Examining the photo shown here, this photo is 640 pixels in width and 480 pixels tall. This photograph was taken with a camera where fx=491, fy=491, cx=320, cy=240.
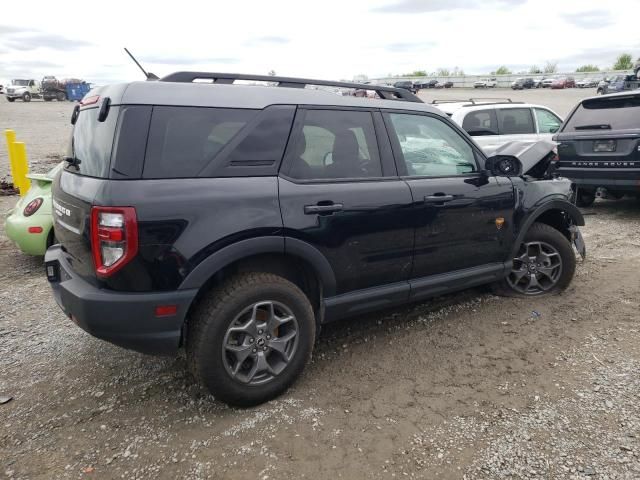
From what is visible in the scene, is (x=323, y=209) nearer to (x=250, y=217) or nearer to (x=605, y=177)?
(x=250, y=217)

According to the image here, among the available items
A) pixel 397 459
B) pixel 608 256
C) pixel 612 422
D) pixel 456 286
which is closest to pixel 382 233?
pixel 456 286

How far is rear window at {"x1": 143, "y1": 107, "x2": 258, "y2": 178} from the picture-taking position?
261 cm

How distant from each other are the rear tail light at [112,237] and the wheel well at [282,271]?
0.47 m

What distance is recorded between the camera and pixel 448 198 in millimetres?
3580

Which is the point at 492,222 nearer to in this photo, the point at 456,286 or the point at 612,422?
the point at 456,286

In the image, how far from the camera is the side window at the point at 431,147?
3541 millimetres

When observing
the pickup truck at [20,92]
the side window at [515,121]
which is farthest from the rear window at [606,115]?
the pickup truck at [20,92]

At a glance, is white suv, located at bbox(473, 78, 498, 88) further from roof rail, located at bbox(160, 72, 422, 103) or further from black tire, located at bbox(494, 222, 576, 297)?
roof rail, located at bbox(160, 72, 422, 103)

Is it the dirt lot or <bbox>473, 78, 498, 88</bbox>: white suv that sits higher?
<bbox>473, 78, 498, 88</bbox>: white suv

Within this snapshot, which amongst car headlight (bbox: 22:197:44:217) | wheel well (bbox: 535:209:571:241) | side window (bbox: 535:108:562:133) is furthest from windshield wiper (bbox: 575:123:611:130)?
car headlight (bbox: 22:197:44:217)

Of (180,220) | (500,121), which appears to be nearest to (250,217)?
(180,220)

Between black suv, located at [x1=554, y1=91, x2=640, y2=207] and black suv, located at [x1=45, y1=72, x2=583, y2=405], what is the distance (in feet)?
13.6

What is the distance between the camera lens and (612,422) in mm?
2764

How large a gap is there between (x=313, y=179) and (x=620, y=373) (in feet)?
7.88
